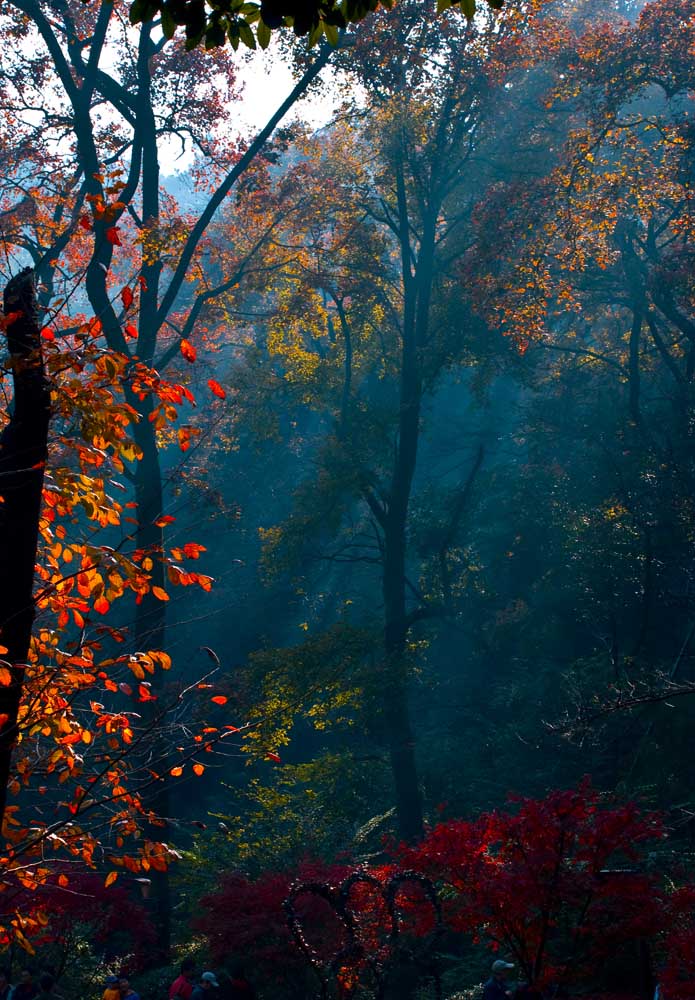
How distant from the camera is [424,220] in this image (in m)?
17.7

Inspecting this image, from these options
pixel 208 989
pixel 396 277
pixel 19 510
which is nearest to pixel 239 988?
pixel 208 989

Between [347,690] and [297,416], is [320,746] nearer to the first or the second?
[347,690]

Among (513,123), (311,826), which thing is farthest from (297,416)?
(311,826)

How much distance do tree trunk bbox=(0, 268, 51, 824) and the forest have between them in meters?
0.02

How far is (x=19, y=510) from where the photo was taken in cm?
437

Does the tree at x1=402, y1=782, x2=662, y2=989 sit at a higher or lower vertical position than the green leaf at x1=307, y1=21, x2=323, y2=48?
lower

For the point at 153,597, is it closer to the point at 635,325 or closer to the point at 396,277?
the point at 396,277

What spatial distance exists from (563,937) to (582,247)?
10669mm

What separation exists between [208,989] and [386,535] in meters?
9.56

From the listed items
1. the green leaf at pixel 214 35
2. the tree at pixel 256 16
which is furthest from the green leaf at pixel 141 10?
the green leaf at pixel 214 35

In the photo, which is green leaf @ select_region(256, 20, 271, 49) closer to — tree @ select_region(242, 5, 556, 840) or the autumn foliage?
the autumn foliage

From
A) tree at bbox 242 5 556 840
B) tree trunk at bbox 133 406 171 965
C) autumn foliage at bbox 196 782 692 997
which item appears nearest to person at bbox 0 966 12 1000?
tree trunk at bbox 133 406 171 965

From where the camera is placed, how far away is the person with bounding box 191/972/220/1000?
9.22 meters

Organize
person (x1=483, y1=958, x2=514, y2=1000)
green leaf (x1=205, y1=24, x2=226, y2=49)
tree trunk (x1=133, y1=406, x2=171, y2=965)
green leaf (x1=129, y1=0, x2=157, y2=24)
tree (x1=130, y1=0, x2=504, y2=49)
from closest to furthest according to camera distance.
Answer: tree (x1=130, y1=0, x2=504, y2=49) → green leaf (x1=129, y1=0, x2=157, y2=24) → green leaf (x1=205, y1=24, x2=226, y2=49) → person (x1=483, y1=958, x2=514, y2=1000) → tree trunk (x1=133, y1=406, x2=171, y2=965)
